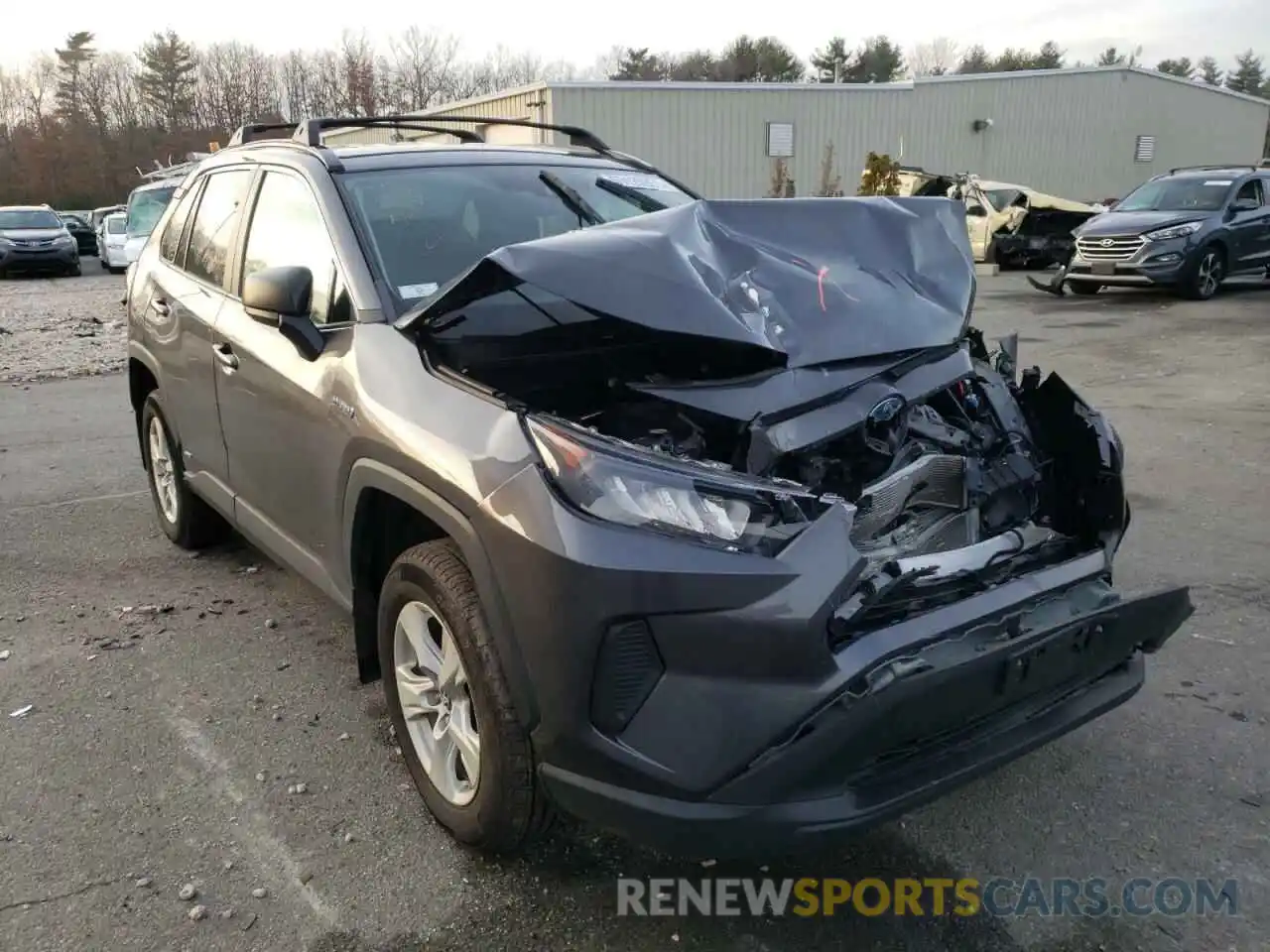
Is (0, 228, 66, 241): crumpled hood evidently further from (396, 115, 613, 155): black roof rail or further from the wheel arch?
the wheel arch

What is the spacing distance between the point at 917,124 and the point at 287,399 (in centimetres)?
2873

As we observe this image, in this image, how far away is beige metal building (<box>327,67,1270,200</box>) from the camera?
24438 mm

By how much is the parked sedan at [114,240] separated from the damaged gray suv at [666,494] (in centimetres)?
2341

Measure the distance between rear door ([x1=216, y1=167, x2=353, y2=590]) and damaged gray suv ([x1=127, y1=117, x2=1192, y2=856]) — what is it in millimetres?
18

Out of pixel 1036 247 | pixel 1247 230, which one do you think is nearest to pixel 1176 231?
pixel 1247 230

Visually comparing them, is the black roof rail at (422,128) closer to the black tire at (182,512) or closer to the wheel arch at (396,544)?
the wheel arch at (396,544)

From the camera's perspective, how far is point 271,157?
3.91m

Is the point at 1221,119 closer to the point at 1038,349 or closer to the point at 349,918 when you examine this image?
the point at 1038,349

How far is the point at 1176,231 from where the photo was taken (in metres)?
14.3

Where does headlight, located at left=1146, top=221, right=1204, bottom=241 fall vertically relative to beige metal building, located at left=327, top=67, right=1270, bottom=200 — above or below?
below

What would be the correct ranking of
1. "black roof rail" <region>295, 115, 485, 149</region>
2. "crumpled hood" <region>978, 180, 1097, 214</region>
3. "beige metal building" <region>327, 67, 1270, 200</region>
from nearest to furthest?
"black roof rail" <region>295, 115, 485, 149</region> → "crumpled hood" <region>978, 180, 1097, 214</region> → "beige metal building" <region>327, 67, 1270, 200</region>

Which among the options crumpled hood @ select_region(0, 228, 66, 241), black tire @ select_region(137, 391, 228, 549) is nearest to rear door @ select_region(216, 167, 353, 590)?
black tire @ select_region(137, 391, 228, 549)

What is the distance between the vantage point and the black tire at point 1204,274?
1442 cm

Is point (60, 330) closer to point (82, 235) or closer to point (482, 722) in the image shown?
point (482, 722)
